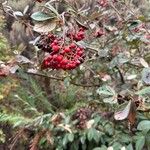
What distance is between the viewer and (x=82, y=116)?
2.26 meters

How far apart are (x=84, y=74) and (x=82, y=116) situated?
25 centimetres

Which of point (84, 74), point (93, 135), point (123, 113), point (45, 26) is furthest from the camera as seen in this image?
point (84, 74)

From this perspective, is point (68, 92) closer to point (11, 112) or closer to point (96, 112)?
point (11, 112)

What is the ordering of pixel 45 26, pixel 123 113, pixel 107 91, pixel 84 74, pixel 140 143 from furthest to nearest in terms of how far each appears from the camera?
pixel 84 74 < pixel 140 143 < pixel 107 91 < pixel 123 113 < pixel 45 26

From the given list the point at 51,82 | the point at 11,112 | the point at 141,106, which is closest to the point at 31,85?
the point at 51,82

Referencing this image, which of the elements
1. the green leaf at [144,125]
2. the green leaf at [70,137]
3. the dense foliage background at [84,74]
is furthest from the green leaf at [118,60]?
the green leaf at [70,137]

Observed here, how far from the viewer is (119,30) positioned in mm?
1928

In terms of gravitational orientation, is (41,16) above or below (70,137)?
above

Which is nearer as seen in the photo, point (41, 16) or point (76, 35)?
point (41, 16)

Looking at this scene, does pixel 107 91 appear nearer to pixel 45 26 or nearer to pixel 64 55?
pixel 64 55

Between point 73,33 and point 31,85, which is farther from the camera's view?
point 31,85

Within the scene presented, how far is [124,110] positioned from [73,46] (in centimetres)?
28

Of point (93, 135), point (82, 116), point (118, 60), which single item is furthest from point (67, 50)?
point (82, 116)

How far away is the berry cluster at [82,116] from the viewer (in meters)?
2.22
